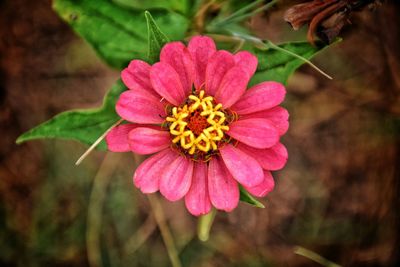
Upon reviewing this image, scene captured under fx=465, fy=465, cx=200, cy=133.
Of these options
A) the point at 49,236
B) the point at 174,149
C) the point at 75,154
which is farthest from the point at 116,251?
the point at 174,149

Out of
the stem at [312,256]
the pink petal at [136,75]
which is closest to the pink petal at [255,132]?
the pink petal at [136,75]

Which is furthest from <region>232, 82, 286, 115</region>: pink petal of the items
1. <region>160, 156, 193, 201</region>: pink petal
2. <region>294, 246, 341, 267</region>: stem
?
<region>294, 246, 341, 267</region>: stem

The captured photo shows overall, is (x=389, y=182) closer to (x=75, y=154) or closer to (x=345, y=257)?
(x=345, y=257)

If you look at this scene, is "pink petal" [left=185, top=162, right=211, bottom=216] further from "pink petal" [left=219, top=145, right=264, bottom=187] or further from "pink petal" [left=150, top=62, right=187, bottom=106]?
"pink petal" [left=150, top=62, right=187, bottom=106]

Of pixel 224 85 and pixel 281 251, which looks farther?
pixel 281 251

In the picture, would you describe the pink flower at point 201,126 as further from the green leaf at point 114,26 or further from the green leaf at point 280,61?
the green leaf at point 114,26
